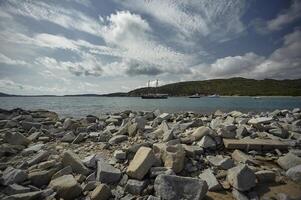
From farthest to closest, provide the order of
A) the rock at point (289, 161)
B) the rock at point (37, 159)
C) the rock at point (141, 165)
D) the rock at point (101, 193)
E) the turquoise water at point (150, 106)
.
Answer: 1. the turquoise water at point (150, 106)
2. the rock at point (37, 159)
3. the rock at point (289, 161)
4. the rock at point (141, 165)
5. the rock at point (101, 193)

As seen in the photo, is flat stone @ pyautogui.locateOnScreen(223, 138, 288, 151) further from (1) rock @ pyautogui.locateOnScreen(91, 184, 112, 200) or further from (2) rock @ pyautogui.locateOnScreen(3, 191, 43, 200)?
(2) rock @ pyautogui.locateOnScreen(3, 191, 43, 200)

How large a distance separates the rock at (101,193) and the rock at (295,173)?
4.08 m

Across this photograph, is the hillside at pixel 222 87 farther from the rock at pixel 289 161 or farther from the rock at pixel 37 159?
the rock at pixel 289 161

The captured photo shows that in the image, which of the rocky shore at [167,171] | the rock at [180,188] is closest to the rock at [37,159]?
the rocky shore at [167,171]

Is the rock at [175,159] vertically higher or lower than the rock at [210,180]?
higher

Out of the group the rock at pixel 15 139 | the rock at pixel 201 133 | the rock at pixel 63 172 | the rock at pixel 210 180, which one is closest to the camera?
the rock at pixel 210 180

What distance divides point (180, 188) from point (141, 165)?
105 centimetres

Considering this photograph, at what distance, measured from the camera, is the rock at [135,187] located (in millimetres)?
3963

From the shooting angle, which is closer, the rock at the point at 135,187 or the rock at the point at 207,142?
the rock at the point at 135,187

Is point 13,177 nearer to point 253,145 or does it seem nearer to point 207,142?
point 207,142

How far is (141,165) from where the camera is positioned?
434 centimetres

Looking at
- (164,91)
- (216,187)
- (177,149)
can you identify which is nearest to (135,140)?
(177,149)

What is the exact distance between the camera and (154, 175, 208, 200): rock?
3570 millimetres

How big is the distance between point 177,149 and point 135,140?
2645 millimetres
